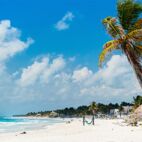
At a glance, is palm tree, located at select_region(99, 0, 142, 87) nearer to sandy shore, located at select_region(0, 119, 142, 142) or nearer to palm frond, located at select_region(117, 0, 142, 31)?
palm frond, located at select_region(117, 0, 142, 31)

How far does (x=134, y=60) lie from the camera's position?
51.9ft

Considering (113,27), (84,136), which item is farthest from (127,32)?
(84,136)

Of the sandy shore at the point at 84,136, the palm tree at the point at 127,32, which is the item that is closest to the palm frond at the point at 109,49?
the palm tree at the point at 127,32

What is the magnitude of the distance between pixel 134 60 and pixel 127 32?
1874 millimetres

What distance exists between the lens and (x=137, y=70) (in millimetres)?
15336

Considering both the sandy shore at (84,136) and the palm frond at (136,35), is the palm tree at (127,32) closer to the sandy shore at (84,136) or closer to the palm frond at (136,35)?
the palm frond at (136,35)

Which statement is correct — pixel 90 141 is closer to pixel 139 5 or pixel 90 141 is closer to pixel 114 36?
pixel 114 36

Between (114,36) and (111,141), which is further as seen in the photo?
(111,141)

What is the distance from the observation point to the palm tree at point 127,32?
16.1 metres

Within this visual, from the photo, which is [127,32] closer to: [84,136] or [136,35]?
[136,35]

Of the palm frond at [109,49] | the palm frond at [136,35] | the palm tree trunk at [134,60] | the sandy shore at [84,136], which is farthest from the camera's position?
the sandy shore at [84,136]

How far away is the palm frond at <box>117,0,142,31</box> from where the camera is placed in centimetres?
1662

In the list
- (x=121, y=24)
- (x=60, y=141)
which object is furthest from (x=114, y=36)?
(x=60, y=141)

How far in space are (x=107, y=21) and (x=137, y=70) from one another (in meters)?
3.50
